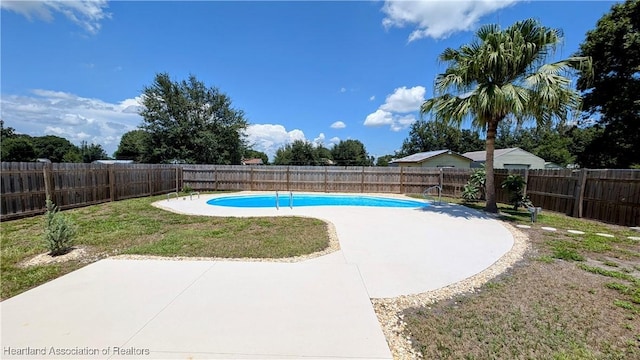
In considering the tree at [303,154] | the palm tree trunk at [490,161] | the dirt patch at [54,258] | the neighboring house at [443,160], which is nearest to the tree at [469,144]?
the neighboring house at [443,160]

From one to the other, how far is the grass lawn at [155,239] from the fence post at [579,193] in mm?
8494

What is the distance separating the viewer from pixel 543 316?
9.07 ft

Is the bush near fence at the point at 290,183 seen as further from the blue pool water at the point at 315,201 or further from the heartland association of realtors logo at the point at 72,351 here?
the heartland association of realtors logo at the point at 72,351

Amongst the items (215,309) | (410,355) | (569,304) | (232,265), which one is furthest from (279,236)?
(569,304)

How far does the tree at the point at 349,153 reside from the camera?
138 ft

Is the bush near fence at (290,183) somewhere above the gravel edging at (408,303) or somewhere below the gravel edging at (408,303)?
above

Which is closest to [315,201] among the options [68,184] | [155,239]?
[155,239]

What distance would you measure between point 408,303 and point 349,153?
39874mm

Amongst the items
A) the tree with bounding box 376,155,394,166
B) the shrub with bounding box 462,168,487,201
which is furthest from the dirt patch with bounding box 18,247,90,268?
the tree with bounding box 376,155,394,166

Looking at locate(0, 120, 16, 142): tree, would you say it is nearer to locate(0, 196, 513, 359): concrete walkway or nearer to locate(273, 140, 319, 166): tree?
locate(273, 140, 319, 166): tree

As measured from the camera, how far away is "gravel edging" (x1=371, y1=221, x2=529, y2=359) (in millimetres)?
2249

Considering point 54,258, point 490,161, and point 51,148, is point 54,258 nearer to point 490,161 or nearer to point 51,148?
point 490,161

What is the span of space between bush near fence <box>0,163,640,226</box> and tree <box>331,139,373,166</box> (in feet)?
86.1

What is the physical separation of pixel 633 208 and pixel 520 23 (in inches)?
247
